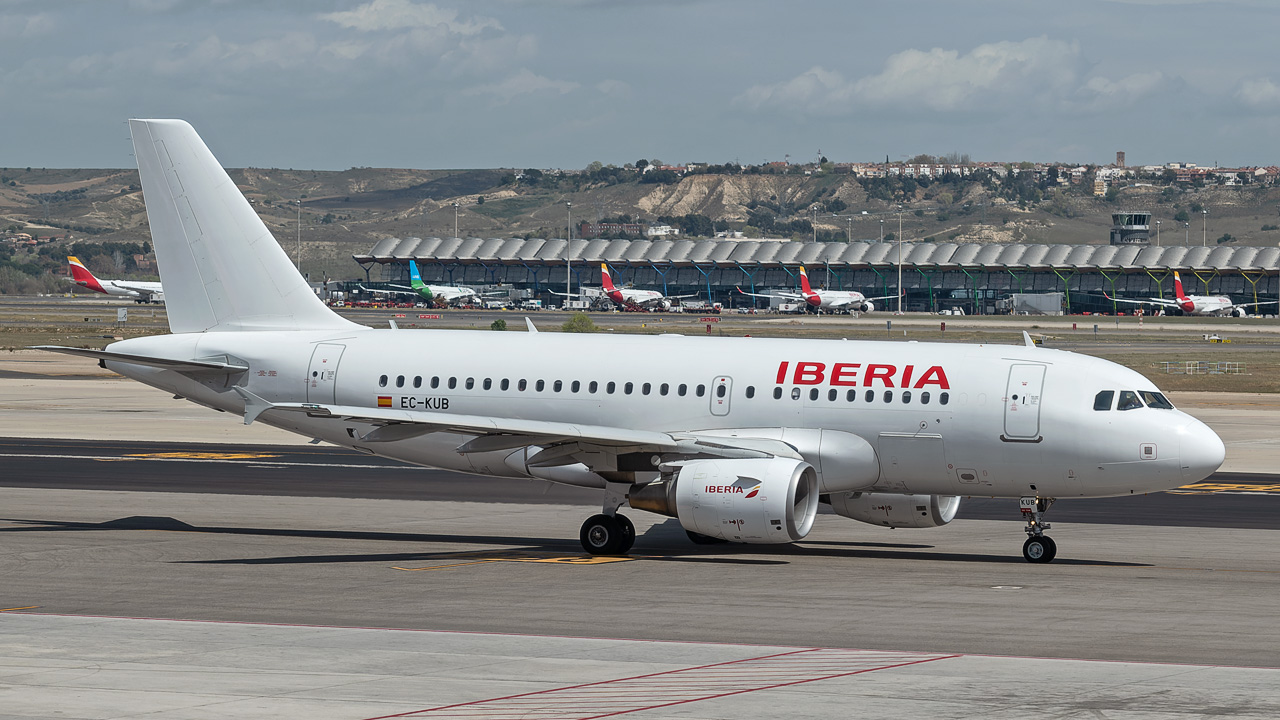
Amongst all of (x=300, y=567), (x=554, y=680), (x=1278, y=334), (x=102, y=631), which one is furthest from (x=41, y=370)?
(x=1278, y=334)

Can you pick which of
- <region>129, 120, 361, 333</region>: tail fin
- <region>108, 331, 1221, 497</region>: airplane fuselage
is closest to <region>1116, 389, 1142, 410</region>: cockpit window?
<region>108, 331, 1221, 497</region>: airplane fuselage

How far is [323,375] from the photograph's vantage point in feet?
110

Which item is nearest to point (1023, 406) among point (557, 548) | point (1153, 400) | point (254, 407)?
point (1153, 400)

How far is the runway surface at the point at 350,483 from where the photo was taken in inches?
1499

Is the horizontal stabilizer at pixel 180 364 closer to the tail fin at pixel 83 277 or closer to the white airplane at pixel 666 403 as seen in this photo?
the white airplane at pixel 666 403

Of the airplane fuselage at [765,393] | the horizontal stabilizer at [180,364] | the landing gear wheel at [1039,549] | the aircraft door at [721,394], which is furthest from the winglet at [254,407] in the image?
the landing gear wheel at [1039,549]

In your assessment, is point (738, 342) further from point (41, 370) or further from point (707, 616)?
point (41, 370)

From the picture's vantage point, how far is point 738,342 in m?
32.0

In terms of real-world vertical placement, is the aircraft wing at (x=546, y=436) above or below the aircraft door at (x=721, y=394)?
below

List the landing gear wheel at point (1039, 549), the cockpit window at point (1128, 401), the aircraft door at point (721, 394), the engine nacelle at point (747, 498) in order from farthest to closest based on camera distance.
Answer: the aircraft door at point (721, 394), the landing gear wheel at point (1039, 549), the cockpit window at point (1128, 401), the engine nacelle at point (747, 498)

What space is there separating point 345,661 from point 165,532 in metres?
15.1

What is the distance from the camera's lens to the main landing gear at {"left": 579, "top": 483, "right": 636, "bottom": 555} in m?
30.4

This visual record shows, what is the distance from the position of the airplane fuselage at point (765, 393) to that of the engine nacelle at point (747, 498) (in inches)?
78.7

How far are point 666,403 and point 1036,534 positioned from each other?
7886 mm
